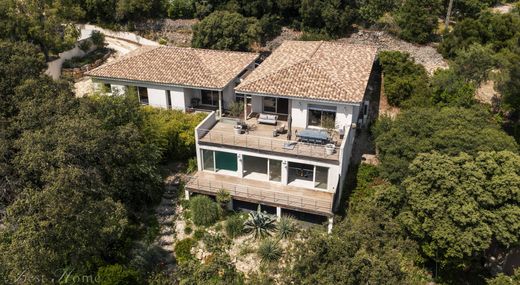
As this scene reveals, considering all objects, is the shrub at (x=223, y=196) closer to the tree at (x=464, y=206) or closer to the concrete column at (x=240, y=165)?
the concrete column at (x=240, y=165)

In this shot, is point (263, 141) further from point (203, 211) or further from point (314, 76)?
point (314, 76)

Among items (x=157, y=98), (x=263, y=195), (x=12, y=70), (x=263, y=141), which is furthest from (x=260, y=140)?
(x=12, y=70)

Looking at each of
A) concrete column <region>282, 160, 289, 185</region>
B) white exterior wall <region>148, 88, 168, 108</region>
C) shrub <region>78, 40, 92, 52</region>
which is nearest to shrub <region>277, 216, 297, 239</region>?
concrete column <region>282, 160, 289, 185</region>

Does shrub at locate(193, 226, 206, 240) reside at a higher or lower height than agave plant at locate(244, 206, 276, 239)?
lower

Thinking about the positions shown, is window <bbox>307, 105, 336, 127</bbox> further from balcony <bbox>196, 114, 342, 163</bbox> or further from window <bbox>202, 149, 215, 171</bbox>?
window <bbox>202, 149, 215, 171</bbox>

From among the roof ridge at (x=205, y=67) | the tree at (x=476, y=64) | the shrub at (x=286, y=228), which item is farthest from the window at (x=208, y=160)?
the tree at (x=476, y=64)

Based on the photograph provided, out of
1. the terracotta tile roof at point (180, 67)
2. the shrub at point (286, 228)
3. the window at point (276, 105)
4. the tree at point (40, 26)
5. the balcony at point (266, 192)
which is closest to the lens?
the shrub at point (286, 228)

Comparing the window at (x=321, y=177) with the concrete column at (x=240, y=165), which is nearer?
the window at (x=321, y=177)

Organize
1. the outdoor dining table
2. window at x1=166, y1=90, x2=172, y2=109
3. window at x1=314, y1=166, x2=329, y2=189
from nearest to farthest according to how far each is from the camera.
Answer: the outdoor dining table < window at x1=314, y1=166, x2=329, y2=189 < window at x1=166, y1=90, x2=172, y2=109
